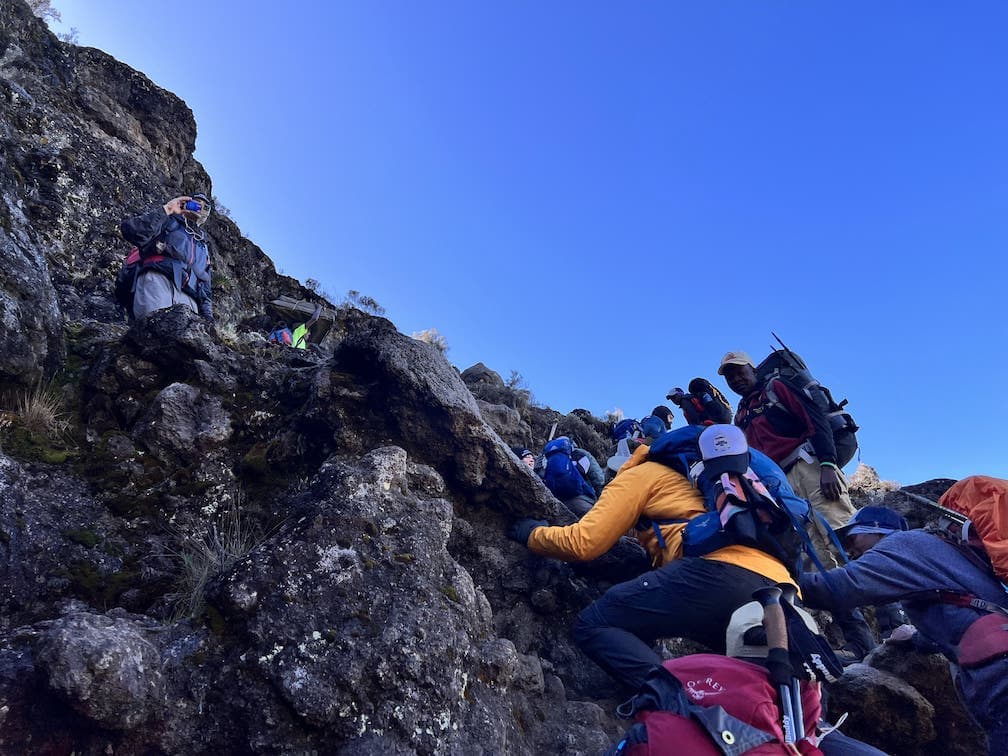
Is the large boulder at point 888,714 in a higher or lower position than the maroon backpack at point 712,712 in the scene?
higher

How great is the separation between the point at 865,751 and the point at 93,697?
3.79m

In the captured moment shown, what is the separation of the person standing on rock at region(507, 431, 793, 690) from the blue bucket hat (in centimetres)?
77

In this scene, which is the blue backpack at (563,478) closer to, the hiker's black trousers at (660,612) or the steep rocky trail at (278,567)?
the steep rocky trail at (278,567)

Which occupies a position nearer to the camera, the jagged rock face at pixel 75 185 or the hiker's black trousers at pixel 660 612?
the hiker's black trousers at pixel 660 612

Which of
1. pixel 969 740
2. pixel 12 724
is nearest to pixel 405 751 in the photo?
pixel 12 724

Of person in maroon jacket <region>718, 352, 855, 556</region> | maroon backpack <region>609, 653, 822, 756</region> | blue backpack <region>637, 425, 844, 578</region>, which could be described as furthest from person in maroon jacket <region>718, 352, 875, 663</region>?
maroon backpack <region>609, 653, 822, 756</region>

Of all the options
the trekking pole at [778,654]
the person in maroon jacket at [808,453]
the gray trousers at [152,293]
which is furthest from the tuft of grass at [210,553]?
the person in maroon jacket at [808,453]

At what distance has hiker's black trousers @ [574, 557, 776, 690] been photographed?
404 cm

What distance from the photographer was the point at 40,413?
15.2 ft

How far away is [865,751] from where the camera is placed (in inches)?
131

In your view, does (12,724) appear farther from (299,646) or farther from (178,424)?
(178,424)

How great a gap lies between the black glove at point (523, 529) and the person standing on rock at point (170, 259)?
4159mm

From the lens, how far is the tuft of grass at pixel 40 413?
4.57m

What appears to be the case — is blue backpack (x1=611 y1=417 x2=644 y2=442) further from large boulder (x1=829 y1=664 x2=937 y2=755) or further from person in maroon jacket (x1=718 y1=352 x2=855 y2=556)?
large boulder (x1=829 y1=664 x2=937 y2=755)
